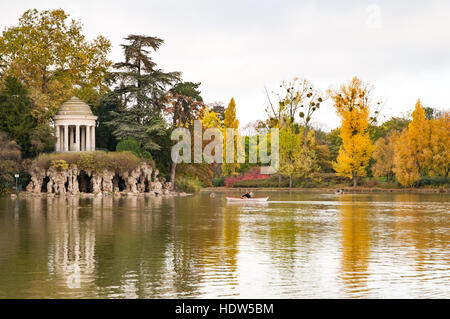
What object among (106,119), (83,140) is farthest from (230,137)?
(83,140)

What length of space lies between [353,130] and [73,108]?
37.7 metres

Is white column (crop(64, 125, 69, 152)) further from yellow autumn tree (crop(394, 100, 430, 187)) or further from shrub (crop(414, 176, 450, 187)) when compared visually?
shrub (crop(414, 176, 450, 187))

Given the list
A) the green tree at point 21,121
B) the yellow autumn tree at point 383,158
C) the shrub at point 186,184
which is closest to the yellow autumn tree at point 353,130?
the yellow autumn tree at point 383,158

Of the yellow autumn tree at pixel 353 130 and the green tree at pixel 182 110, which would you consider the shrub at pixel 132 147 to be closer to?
the green tree at pixel 182 110

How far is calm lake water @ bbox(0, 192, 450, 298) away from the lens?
1492cm

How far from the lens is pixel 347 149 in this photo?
83562mm

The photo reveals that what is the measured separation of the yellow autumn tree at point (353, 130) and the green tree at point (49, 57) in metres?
31.8

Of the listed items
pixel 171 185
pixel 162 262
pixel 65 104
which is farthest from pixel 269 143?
pixel 162 262

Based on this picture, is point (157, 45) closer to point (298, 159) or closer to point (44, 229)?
point (298, 159)

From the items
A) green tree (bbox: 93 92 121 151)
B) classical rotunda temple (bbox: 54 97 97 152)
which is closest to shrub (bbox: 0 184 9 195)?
classical rotunda temple (bbox: 54 97 97 152)

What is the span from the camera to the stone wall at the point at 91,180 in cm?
5894

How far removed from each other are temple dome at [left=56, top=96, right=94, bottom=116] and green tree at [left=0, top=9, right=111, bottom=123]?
110 cm

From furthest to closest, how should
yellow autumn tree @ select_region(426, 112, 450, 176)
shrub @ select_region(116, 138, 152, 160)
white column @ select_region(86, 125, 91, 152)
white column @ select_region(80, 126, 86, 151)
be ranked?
yellow autumn tree @ select_region(426, 112, 450, 176), white column @ select_region(80, 126, 86, 151), white column @ select_region(86, 125, 91, 152), shrub @ select_region(116, 138, 152, 160)
